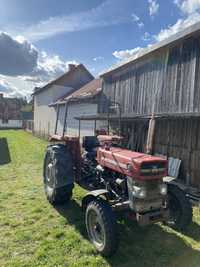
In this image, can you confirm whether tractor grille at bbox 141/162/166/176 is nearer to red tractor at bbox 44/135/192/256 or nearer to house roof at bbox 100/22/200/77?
red tractor at bbox 44/135/192/256

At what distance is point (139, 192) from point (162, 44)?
5.26m

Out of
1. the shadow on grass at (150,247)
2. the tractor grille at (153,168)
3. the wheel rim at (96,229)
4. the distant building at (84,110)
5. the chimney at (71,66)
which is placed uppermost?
the chimney at (71,66)

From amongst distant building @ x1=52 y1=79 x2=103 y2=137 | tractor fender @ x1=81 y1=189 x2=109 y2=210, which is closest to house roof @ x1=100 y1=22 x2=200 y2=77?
distant building @ x1=52 y1=79 x2=103 y2=137

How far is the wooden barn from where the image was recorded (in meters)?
6.03

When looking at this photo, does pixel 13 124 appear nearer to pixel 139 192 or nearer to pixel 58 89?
pixel 58 89

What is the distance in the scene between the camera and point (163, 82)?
22.9ft

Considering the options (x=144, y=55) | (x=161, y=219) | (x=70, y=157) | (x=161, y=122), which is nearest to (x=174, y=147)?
(x=161, y=122)

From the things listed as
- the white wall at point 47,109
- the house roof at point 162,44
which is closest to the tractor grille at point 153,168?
the house roof at point 162,44

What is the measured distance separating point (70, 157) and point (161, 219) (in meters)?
2.00

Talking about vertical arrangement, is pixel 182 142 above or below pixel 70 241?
above

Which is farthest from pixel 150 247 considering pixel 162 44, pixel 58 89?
pixel 58 89

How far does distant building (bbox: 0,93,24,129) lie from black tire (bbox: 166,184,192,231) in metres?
32.8

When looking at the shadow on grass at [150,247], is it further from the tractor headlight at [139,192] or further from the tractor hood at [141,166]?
the tractor hood at [141,166]

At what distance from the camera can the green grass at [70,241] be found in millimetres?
2818
